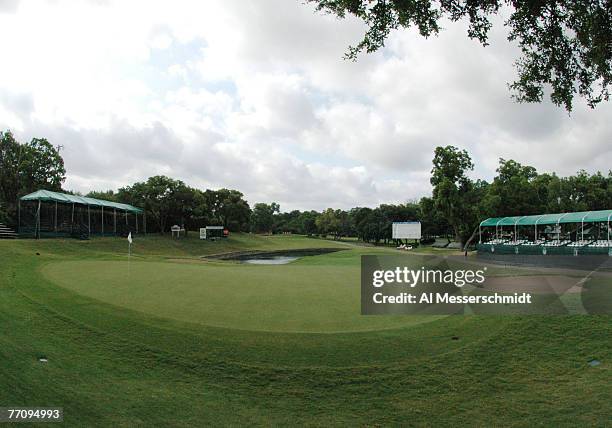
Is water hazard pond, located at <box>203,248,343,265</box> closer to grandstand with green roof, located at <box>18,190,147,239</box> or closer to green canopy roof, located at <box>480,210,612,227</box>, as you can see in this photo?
grandstand with green roof, located at <box>18,190,147,239</box>

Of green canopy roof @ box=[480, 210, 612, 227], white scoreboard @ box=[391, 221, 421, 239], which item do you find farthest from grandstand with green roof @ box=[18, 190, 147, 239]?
green canopy roof @ box=[480, 210, 612, 227]

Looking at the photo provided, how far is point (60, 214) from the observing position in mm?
38781

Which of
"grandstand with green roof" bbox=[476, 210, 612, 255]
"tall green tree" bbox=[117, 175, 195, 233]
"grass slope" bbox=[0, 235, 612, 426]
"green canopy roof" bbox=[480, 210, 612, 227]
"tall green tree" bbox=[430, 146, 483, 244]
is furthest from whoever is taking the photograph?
"tall green tree" bbox=[117, 175, 195, 233]

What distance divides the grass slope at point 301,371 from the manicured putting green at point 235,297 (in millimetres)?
512

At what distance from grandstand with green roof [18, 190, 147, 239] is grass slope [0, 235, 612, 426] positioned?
2626 centimetres

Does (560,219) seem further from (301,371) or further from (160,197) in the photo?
(160,197)

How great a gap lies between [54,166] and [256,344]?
2080 inches

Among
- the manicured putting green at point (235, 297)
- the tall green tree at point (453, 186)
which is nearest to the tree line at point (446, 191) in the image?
Result: the tall green tree at point (453, 186)

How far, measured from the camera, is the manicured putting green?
8.36 meters

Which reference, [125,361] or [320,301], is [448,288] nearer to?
[320,301]

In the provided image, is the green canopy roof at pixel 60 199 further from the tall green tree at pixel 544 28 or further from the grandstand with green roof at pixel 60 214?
the tall green tree at pixel 544 28

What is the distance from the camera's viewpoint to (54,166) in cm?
4950

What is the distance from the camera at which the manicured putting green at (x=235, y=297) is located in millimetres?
8359

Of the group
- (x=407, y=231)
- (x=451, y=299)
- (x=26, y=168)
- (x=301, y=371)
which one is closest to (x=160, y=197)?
(x=26, y=168)
